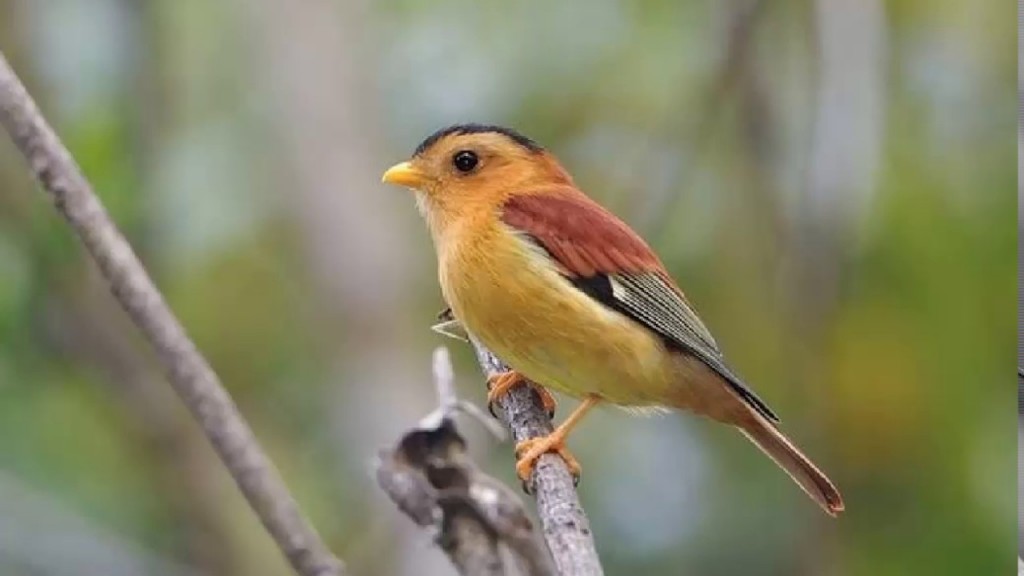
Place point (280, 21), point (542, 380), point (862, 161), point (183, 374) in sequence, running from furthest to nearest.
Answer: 1. point (280, 21)
2. point (862, 161)
3. point (542, 380)
4. point (183, 374)

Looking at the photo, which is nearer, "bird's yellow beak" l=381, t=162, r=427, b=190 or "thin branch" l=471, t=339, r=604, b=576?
"thin branch" l=471, t=339, r=604, b=576

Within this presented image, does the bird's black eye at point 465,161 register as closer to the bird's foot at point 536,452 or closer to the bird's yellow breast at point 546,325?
the bird's yellow breast at point 546,325

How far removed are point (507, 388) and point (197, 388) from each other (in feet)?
7.02

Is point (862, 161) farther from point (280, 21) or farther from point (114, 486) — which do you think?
point (114, 486)

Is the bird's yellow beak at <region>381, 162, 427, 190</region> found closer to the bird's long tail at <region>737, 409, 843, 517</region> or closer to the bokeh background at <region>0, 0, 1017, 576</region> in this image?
the bokeh background at <region>0, 0, 1017, 576</region>

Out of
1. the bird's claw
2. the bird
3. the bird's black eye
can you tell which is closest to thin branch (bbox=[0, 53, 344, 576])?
the bird's claw

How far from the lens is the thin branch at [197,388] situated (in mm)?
866

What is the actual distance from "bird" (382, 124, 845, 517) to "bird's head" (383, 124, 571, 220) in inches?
3.0

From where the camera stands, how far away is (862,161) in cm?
336

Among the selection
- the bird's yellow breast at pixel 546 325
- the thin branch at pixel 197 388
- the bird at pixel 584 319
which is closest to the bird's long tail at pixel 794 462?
the bird at pixel 584 319

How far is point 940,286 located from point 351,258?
1.34 meters

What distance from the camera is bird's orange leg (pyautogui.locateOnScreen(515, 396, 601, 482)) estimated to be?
2.59m

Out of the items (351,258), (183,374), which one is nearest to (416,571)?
(351,258)

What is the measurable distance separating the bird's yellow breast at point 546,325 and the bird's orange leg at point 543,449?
9cm
